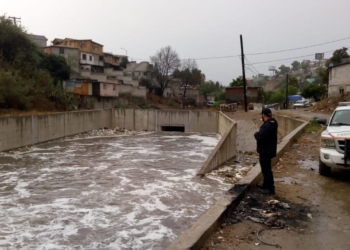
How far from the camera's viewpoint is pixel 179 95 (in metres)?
72.5

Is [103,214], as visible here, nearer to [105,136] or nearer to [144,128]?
[105,136]

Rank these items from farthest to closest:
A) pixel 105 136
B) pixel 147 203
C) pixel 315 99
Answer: pixel 315 99
pixel 105 136
pixel 147 203

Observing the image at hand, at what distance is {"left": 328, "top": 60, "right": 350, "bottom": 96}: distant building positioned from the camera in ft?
116

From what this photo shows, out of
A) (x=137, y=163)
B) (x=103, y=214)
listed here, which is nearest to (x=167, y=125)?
(x=137, y=163)

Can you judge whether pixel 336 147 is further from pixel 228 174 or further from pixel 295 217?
pixel 228 174

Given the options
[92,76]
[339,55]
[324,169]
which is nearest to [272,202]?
[324,169]

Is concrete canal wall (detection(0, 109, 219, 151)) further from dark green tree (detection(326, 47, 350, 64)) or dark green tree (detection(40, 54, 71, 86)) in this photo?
dark green tree (detection(326, 47, 350, 64))

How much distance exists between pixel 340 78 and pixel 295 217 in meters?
36.1

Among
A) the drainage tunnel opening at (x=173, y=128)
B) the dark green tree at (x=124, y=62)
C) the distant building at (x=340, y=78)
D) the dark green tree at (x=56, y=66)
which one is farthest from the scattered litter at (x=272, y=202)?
the dark green tree at (x=124, y=62)

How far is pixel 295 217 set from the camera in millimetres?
5367

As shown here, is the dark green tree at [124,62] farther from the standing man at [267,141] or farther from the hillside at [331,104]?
the standing man at [267,141]

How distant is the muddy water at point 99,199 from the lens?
6910 mm

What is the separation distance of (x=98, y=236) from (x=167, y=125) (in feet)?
91.3

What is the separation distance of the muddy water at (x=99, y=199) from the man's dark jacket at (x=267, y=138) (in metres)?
2.41
